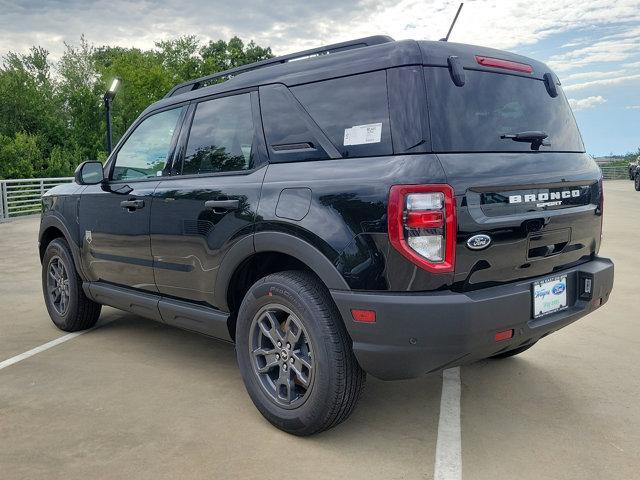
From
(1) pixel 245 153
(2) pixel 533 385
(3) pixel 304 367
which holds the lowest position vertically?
(2) pixel 533 385

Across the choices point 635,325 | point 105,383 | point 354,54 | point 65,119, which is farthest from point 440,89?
point 65,119

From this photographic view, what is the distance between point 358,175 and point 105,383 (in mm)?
2274

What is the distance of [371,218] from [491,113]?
2.89 ft

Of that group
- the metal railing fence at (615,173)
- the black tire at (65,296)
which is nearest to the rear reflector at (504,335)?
the black tire at (65,296)

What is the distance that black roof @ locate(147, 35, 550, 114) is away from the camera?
274 cm

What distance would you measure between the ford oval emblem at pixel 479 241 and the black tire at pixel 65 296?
3494mm

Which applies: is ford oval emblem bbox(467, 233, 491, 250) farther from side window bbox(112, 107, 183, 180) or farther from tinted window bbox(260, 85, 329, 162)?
side window bbox(112, 107, 183, 180)

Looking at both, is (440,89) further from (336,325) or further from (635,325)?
(635,325)

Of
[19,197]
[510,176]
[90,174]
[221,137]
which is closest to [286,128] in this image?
[221,137]

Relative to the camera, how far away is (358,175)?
270 cm

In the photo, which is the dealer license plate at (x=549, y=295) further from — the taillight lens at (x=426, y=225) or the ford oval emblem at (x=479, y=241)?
the taillight lens at (x=426, y=225)

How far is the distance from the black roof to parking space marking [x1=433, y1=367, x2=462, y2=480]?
184 cm

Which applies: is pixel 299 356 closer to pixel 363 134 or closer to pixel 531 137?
pixel 363 134

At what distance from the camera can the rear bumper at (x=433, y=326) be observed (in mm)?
2523
